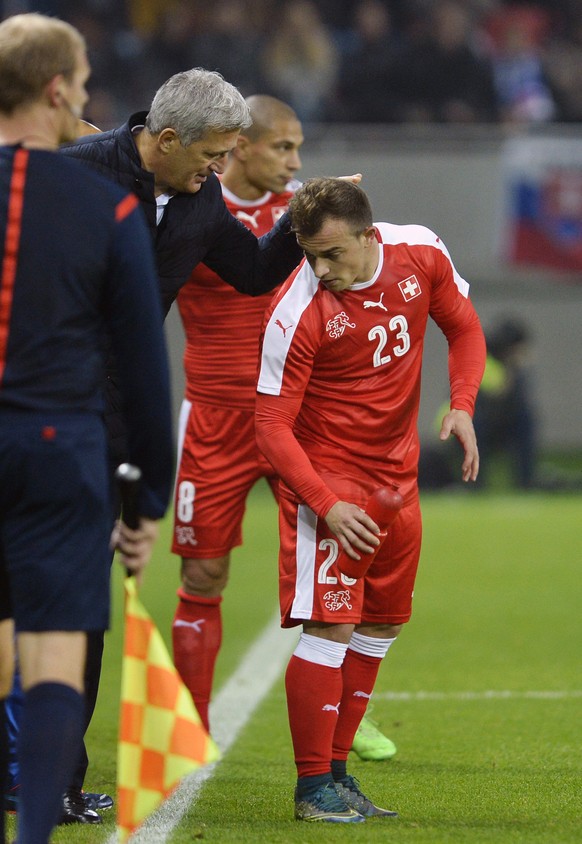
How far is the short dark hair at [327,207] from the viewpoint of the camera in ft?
13.1

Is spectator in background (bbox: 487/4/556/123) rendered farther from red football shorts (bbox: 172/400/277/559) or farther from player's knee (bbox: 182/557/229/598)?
player's knee (bbox: 182/557/229/598)

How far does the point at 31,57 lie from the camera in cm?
286

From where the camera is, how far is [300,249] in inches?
181

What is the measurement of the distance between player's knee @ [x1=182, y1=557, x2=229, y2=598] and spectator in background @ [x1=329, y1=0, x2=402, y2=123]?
12.2 metres

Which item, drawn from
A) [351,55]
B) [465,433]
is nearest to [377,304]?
[465,433]

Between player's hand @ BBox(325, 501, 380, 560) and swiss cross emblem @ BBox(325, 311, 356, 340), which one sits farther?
swiss cross emblem @ BBox(325, 311, 356, 340)

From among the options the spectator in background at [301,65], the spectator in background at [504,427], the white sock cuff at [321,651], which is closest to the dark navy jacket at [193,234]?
the white sock cuff at [321,651]

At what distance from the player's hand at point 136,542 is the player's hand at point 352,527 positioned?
867 mm

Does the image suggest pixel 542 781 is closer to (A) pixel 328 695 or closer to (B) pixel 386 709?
(A) pixel 328 695

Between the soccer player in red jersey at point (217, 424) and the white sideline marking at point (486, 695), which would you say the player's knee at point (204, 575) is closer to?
the soccer player in red jersey at point (217, 424)

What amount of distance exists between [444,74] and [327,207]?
13123 mm

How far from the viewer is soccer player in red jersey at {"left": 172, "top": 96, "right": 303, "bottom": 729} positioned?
5230 mm

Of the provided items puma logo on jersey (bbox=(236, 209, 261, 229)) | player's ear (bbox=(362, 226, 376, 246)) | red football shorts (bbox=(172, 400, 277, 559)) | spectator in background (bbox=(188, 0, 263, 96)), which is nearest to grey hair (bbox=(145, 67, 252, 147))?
player's ear (bbox=(362, 226, 376, 246))

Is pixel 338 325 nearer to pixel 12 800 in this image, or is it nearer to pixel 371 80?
pixel 12 800
